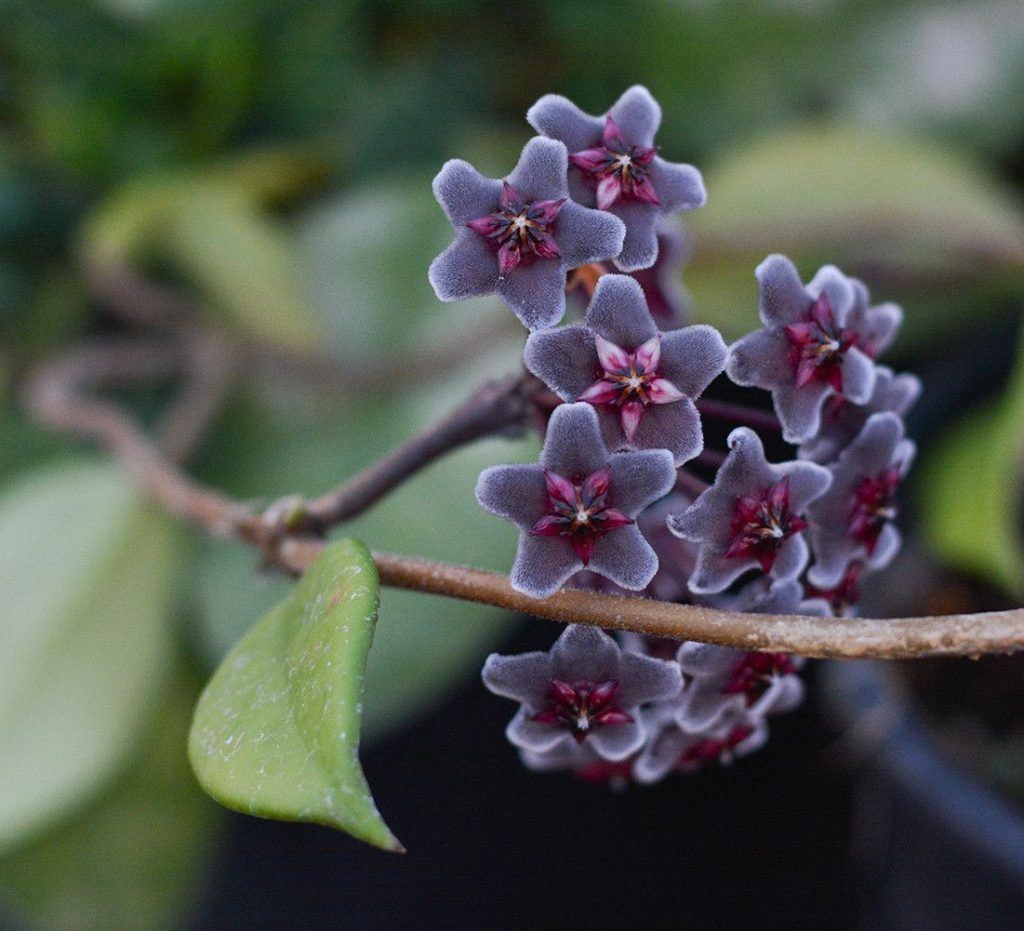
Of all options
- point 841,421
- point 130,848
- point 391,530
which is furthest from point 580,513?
point 130,848

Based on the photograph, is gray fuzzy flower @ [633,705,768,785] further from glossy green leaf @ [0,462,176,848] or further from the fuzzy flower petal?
glossy green leaf @ [0,462,176,848]

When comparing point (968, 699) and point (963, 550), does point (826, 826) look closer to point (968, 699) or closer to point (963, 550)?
point (968, 699)

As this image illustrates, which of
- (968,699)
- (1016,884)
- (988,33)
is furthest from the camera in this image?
(988,33)

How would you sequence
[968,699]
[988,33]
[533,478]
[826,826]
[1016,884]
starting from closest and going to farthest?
1. [533,478]
2. [1016,884]
3. [968,699]
4. [988,33]
5. [826,826]

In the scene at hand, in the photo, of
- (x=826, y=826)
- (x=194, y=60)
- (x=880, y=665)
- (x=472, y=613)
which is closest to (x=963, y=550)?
(x=880, y=665)

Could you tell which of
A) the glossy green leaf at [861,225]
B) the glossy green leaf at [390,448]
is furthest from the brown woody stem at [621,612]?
the glossy green leaf at [861,225]

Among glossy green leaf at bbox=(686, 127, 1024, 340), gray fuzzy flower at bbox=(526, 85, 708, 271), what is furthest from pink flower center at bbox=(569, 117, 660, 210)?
glossy green leaf at bbox=(686, 127, 1024, 340)
